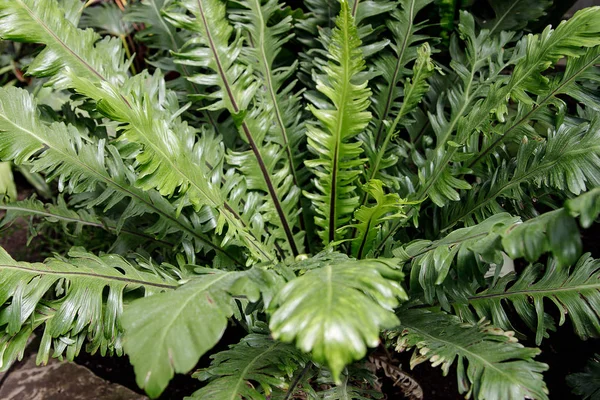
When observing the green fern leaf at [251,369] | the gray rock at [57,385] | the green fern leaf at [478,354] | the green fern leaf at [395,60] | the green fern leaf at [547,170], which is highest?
the green fern leaf at [395,60]

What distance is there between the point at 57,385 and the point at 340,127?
119 cm

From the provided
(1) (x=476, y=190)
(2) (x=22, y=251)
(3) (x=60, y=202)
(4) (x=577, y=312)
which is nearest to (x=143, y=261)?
(3) (x=60, y=202)

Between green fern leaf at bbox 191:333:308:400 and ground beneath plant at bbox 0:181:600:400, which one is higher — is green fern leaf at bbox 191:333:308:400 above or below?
above

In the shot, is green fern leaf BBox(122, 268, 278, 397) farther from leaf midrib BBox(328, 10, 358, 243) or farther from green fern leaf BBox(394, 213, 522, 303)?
leaf midrib BBox(328, 10, 358, 243)

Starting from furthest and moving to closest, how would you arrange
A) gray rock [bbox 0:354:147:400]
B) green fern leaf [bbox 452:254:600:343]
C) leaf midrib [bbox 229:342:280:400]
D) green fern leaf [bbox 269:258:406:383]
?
1. gray rock [bbox 0:354:147:400]
2. green fern leaf [bbox 452:254:600:343]
3. leaf midrib [bbox 229:342:280:400]
4. green fern leaf [bbox 269:258:406:383]

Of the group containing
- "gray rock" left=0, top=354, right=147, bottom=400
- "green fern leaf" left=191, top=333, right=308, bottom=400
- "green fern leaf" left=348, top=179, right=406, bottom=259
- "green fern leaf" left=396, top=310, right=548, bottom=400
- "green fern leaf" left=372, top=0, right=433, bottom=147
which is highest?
"green fern leaf" left=372, top=0, right=433, bottom=147

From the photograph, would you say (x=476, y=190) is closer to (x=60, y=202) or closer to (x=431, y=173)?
(x=431, y=173)

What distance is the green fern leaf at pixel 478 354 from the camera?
2.61ft

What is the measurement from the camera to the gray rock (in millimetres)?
1456

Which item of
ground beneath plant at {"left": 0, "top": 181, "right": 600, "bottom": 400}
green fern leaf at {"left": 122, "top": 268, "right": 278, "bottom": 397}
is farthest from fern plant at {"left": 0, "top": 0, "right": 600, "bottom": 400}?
ground beneath plant at {"left": 0, "top": 181, "right": 600, "bottom": 400}

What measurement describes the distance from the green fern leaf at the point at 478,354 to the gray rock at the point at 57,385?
89 cm

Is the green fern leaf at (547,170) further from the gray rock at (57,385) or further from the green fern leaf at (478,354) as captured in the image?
the gray rock at (57,385)

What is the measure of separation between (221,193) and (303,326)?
0.64 m

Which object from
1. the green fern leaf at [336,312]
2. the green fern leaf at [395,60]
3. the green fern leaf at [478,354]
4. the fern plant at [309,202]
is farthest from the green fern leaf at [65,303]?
the green fern leaf at [395,60]
